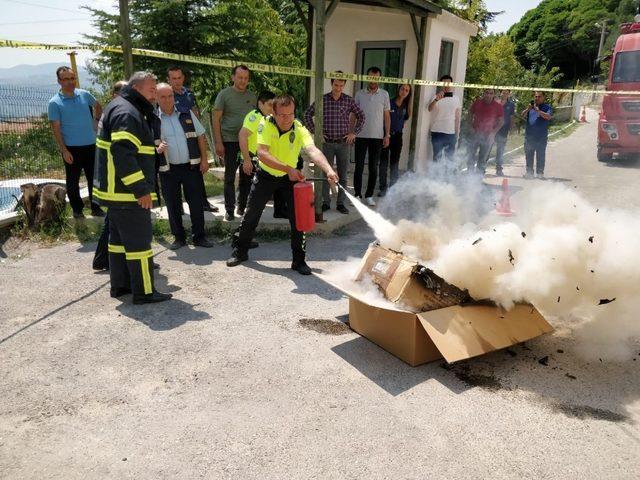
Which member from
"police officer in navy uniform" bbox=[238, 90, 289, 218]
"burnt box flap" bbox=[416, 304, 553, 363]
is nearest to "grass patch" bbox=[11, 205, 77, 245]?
"police officer in navy uniform" bbox=[238, 90, 289, 218]

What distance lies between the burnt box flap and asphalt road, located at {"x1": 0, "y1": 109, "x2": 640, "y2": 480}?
21 cm

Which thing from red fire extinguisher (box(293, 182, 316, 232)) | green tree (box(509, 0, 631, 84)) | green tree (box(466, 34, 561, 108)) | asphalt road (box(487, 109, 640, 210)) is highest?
green tree (box(509, 0, 631, 84))

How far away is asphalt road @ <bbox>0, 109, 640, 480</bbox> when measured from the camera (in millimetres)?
2637

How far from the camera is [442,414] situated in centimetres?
305

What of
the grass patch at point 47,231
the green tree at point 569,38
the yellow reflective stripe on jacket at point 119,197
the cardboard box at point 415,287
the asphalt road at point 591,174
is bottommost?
the grass patch at point 47,231

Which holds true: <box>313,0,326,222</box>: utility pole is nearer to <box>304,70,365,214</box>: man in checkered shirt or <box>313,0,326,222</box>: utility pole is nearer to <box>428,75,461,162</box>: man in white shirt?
<box>304,70,365,214</box>: man in checkered shirt

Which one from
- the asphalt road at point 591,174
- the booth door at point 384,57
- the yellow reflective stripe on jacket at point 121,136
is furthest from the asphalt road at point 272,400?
the booth door at point 384,57

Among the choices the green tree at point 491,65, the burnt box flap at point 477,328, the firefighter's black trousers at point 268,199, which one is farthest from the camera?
the green tree at point 491,65

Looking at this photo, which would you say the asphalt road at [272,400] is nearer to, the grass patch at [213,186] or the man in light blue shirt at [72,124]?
the man in light blue shirt at [72,124]

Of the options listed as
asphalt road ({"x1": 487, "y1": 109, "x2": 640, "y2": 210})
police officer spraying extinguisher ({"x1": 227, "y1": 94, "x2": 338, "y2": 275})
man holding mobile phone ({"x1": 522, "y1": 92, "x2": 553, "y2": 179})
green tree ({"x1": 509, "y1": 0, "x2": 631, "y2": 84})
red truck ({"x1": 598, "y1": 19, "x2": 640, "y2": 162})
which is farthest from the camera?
green tree ({"x1": 509, "y1": 0, "x2": 631, "y2": 84})

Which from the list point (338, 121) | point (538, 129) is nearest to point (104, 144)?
point (338, 121)

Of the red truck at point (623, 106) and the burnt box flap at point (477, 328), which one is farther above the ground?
the red truck at point (623, 106)

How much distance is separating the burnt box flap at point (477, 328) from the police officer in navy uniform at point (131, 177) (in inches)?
101

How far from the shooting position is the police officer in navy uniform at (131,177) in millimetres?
4188
